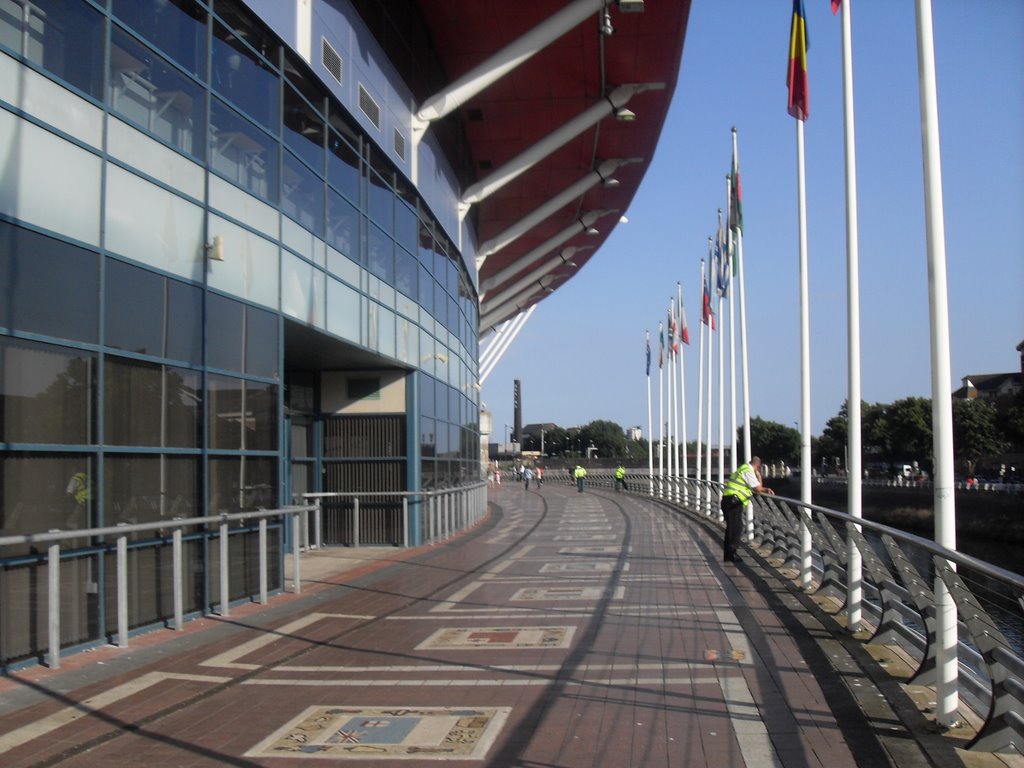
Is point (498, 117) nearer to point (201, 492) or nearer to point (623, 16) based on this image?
point (623, 16)

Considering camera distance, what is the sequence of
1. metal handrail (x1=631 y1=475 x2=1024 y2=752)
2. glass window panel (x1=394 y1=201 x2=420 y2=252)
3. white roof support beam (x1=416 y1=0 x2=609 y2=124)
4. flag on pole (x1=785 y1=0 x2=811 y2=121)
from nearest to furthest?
metal handrail (x1=631 y1=475 x2=1024 y2=752) → flag on pole (x1=785 y1=0 x2=811 y2=121) → glass window panel (x1=394 y1=201 x2=420 y2=252) → white roof support beam (x1=416 y1=0 x2=609 y2=124)

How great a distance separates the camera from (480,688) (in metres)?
7.37

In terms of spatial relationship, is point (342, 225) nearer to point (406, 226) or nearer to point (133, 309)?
point (406, 226)

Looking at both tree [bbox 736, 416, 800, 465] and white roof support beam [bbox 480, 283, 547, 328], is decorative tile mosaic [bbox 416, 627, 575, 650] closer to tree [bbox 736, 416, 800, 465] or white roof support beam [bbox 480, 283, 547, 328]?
white roof support beam [bbox 480, 283, 547, 328]

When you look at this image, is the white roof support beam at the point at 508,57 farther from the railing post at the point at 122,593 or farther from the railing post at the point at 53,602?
the railing post at the point at 53,602

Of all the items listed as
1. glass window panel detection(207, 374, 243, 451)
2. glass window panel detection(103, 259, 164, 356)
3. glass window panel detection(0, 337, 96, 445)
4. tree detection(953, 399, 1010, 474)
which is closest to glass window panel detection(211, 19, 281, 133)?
glass window panel detection(103, 259, 164, 356)

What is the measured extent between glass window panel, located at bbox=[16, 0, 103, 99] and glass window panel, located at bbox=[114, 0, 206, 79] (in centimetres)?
51

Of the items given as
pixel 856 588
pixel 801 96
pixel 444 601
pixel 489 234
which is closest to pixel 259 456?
pixel 444 601

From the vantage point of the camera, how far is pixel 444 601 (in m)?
12.0

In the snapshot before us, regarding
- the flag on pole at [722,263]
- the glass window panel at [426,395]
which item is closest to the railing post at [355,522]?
the glass window panel at [426,395]

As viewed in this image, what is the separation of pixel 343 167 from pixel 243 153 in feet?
12.3

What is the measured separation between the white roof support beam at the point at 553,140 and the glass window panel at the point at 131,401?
55.5 ft

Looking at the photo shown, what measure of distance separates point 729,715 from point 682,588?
20.6ft

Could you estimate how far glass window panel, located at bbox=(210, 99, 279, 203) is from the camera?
1122 centimetres
